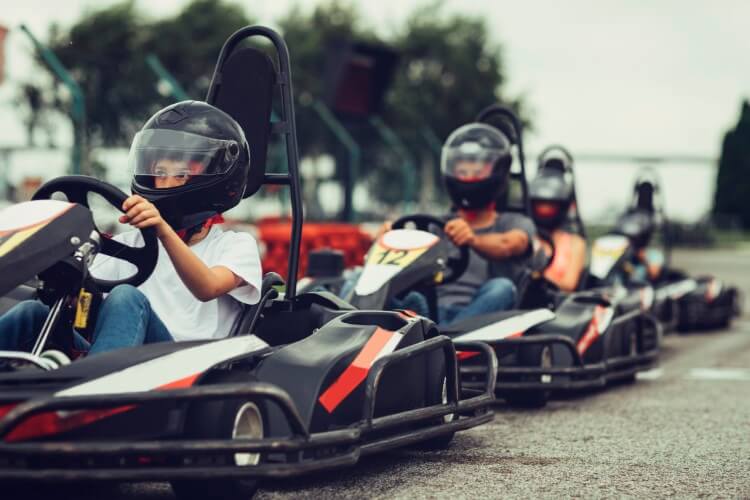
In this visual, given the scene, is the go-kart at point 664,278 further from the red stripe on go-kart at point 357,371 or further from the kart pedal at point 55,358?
the kart pedal at point 55,358

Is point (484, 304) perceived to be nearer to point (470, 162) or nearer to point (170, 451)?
point (470, 162)

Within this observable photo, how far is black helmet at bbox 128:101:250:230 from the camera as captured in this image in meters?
3.96

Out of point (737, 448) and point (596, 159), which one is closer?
point (737, 448)

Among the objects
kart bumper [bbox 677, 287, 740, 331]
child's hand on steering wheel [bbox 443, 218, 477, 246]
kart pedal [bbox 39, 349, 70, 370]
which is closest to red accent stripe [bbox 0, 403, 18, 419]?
kart pedal [bbox 39, 349, 70, 370]

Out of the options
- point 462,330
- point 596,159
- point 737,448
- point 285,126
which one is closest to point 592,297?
point 462,330

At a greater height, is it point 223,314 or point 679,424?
point 223,314

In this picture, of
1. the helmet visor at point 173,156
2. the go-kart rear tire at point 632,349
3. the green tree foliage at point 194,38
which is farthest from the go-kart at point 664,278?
the green tree foliage at point 194,38

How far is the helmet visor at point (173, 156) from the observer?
156 inches

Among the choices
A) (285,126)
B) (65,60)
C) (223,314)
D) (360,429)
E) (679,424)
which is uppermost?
(65,60)

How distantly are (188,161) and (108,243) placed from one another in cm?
36

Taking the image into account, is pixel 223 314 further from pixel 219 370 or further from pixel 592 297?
pixel 592 297

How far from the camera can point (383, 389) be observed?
161 inches

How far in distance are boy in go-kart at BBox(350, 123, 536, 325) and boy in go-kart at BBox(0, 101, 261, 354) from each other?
7.85 ft

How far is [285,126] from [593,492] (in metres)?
1.61
